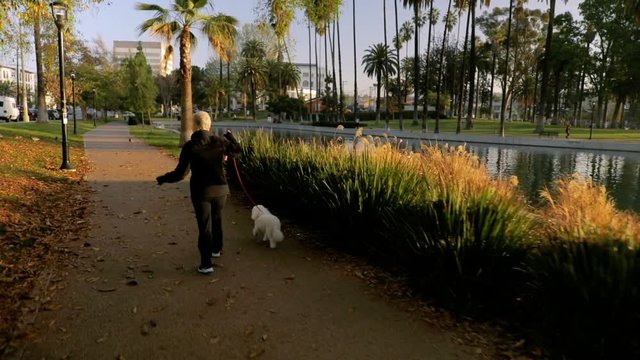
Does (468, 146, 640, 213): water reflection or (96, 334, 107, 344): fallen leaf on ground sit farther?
(468, 146, 640, 213): water reflection

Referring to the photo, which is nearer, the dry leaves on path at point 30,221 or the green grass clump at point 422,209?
the green grass clump at point 422,209

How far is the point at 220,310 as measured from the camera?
14.5 feet

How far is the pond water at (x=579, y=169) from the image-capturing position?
12.8m

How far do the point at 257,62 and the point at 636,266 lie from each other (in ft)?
312

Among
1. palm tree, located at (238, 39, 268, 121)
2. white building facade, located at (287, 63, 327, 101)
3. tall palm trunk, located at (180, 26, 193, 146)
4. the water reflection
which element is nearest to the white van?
tall palm trunk, located at (180, 26, 193, 146)

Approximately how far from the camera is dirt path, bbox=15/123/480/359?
3713 millimetres

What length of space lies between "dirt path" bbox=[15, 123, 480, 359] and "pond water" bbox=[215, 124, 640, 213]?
541 cm

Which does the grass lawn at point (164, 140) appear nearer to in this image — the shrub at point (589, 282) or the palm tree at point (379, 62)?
the shrub at point (589, 282)

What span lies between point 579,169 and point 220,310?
18049 mm

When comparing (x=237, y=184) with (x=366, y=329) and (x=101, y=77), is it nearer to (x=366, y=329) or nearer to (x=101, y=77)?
(x=366, y=329)

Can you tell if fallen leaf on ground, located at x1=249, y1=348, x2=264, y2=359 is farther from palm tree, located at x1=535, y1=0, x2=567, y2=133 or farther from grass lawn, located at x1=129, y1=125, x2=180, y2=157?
palm tree, located at x1=535, y1=0, x2=567, y2=133

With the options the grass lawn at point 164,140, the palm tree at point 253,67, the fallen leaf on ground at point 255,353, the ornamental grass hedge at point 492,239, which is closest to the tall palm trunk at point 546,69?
the grass lawn at point 164,140

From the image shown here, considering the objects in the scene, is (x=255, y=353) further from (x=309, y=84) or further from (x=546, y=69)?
(x=309, y=84)

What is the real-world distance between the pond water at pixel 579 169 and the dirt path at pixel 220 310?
5406 mm
